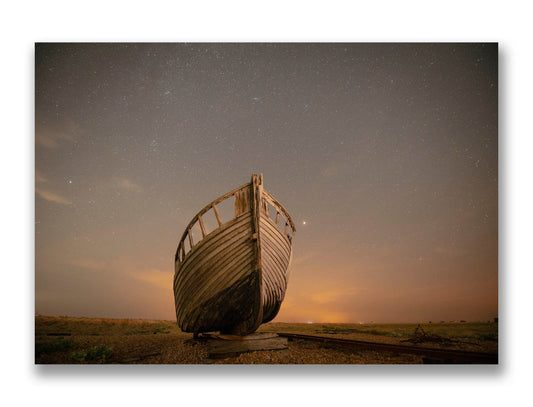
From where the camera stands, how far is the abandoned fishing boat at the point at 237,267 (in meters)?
3.78

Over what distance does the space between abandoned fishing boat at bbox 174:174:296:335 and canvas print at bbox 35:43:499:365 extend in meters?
0.02

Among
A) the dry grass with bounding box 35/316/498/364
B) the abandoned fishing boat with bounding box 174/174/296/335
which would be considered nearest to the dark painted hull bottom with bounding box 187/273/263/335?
the abandoned fishing boat with bounding box 174/174/296/335

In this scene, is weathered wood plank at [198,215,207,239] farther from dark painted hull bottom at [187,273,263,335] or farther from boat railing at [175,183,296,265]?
dark painted hull bottom at [187,273,263,335]

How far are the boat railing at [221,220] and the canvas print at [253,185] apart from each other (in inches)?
1.0

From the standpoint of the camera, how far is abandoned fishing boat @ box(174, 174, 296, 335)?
3.78m

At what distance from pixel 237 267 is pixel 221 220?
571 mm

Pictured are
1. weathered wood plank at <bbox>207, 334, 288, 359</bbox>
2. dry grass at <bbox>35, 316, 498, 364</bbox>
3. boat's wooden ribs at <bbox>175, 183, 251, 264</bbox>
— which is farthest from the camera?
boat's wooden ribs at <bbox>175, 183, 251, 264</bbox>

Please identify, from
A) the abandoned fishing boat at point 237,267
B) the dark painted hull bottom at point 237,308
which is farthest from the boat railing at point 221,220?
the dark painted hull bottom at point 237,308

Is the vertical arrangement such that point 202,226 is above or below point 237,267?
above

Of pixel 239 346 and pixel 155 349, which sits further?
pixel 155 349

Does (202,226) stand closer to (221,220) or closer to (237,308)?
(221,220)

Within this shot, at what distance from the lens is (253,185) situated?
3848 millimetres

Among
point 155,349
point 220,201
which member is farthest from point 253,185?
point 155,349
